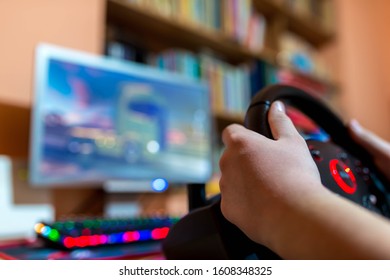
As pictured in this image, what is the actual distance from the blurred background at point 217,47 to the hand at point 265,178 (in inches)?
27.0

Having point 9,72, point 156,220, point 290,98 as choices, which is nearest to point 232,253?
point 290,98

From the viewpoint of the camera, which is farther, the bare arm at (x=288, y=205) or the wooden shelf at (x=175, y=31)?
the wooden shelf at (x=175, y=31)

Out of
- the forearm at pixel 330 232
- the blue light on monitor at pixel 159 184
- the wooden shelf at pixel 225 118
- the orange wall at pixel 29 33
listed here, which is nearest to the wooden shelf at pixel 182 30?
the orange wall at pixel 29 33

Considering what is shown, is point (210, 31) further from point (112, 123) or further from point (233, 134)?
point (233, 134)

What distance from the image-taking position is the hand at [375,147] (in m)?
0.50

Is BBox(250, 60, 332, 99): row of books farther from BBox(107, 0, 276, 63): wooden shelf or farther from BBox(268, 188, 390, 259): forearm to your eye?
BBox(268, 188, 390, 259): forearm

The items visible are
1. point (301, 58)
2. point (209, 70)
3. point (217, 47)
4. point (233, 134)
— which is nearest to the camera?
point (233, 134)

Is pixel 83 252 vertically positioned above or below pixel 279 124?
below

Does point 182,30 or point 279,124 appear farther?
point 182,30

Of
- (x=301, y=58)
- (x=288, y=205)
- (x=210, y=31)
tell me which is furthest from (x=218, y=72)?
(x=288, y=205)

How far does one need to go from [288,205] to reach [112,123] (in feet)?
2.44

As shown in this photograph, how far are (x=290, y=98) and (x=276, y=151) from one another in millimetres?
165

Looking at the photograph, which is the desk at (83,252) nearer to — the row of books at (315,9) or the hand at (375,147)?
the hand at (375,147)

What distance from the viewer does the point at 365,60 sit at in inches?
84.6
